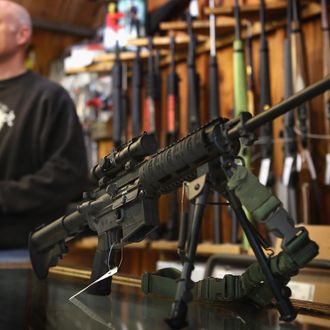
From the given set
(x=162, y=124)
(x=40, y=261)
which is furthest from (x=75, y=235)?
(x=162, y=124)

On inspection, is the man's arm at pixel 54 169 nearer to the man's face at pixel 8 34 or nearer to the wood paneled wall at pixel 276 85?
the man's face at pixel 8 34

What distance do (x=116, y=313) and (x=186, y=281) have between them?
14 cm

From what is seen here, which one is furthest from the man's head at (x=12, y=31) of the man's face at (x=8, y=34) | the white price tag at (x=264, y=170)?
the white price tag at (x=264, y=170)

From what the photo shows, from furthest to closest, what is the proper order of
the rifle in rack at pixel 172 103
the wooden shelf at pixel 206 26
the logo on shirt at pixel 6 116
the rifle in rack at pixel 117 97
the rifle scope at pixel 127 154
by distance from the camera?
the rifle in rack at pixel 117 97 < the rifle in rack at pixel 172 103 < the wooden shelf at pixel 206 26 < the logo on shirt at pixel 6 116 < the rifle scope at pixel 127 154

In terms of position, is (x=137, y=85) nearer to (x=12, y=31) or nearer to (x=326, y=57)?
(x=12, y=31)

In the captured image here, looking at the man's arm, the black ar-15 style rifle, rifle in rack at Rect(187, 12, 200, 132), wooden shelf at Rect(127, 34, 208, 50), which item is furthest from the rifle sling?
wooden shelf at Rect(127, 34, 208, 50)

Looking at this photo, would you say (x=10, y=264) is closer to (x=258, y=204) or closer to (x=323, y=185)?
(x=258, y=204)

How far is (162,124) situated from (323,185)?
83 centimetres

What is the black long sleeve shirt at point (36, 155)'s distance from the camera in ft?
4.81

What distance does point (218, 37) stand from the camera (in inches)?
83.5

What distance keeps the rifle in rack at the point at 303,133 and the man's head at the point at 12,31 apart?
93cm

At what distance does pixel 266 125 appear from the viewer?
1.74 m

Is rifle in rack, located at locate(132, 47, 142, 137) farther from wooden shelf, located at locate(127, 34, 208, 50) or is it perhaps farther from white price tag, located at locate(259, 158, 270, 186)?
white price tag, located at locate(259, 158, 270, 186)

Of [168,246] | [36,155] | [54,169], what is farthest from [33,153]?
[168,246]
